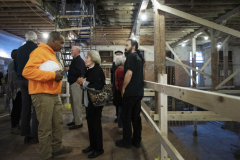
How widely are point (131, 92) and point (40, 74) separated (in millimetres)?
Result: 1263

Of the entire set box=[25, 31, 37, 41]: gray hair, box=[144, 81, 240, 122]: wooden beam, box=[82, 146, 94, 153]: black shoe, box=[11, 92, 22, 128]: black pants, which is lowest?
box=[82, 146, 94, 153]: black shoe

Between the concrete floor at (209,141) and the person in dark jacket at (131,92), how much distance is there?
376cm

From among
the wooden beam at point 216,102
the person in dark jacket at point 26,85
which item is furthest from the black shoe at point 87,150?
the wooden beam at point 216,102

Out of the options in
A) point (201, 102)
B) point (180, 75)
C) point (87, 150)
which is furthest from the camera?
point (180, 75)

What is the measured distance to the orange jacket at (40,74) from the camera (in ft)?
6.02

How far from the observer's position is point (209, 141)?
704cm

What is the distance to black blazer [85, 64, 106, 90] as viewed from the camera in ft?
7.02

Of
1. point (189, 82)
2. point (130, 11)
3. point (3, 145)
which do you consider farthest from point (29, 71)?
point (189, 82)

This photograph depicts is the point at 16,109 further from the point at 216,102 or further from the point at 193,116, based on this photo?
the point at 193,116

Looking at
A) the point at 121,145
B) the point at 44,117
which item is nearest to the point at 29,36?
the point at 44,117

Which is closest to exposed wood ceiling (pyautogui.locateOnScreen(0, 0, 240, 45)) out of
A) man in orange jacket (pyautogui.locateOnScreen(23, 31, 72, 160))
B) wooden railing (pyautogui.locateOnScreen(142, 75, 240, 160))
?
man in orange jacket (pyautogui.locateOnScreen(23, 31, 72, 160))

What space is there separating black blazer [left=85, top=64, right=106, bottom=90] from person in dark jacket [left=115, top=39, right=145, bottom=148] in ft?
1.32

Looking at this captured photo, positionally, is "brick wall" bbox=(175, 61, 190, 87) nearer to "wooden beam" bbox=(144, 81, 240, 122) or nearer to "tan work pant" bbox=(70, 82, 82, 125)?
"tan work pant" bbox=(70, 82, 82, 125)

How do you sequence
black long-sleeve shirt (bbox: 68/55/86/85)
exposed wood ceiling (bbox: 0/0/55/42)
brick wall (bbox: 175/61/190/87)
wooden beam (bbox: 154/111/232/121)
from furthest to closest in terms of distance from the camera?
brick wall (bbox: 175/61/190/87)
exposed wood ceiling (bbox: 0/0/55/42)
wooden beam (bbox: 154/111/232/121)
black long-sleeve shirt (bbox: 68/55/86/85)
